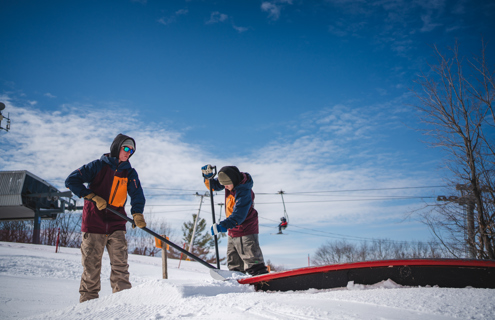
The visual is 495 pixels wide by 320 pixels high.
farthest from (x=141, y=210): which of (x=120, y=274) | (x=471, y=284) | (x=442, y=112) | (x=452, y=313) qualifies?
(x=442, y=112)

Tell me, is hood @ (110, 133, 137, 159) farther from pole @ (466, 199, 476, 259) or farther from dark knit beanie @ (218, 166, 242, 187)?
pole @ (466, 199, 476, 259)

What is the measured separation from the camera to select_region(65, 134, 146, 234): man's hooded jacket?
311 cm

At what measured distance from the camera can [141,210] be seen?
11.6 ft

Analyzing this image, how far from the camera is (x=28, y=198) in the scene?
21719 mm

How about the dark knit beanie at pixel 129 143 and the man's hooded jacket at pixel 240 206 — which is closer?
the dark knit beanie at pixel 129 143

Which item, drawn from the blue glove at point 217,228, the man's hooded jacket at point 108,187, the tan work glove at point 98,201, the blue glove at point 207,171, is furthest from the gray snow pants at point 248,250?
the tan work glove at point 98,201

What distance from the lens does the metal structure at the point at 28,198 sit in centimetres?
2105

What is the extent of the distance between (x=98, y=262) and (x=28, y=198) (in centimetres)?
2403

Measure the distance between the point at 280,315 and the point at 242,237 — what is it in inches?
79.1

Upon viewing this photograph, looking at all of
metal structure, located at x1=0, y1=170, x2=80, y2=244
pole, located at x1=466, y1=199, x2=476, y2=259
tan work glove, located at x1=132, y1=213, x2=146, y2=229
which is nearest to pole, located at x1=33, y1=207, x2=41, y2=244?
metal structure, located at x1=0, y1=170, x2=80, y2=244

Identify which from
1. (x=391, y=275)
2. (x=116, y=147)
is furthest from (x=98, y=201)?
(x=391, y=275)

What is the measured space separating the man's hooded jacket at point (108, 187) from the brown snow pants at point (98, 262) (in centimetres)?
8

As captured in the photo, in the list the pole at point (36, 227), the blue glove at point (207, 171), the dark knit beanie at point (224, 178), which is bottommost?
the pole at point (36, 227)

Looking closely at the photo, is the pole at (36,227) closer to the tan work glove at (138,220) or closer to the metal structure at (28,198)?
the metal structure at (28,198)
